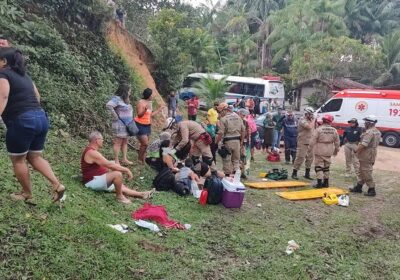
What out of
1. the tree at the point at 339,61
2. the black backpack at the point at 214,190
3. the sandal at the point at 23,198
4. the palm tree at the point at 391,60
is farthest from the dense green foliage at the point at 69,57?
the palm tree at the point at 391,60

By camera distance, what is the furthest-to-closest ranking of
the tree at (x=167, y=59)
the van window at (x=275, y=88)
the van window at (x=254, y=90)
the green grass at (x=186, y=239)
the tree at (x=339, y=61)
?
the tree at (x=339, y=61) < the van window at (x=254, y=90) < the van window at (x=275, y=88) < the tree at (x=167, y=59) < the green grass at (x=186, y=239)

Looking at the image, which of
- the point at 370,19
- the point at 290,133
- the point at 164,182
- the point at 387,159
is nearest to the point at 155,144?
the point at 164,182

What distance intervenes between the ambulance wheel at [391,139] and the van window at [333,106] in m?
2.22

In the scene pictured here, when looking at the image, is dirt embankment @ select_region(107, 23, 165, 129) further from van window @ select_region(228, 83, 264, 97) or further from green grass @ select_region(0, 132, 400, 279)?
van window @ select_region(228, 83, 264, 97)

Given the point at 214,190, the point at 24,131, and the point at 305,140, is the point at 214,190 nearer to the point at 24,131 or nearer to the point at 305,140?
the point at 24,131

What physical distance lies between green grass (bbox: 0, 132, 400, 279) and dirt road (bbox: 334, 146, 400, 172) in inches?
244

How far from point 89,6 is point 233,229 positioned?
8.62m

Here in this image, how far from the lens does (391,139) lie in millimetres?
17953

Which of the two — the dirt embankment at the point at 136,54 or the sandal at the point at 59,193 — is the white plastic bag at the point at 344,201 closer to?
the sandal at the point at 59,193

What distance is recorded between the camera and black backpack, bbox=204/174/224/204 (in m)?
6.54

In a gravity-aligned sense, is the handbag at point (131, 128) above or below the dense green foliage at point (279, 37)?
below

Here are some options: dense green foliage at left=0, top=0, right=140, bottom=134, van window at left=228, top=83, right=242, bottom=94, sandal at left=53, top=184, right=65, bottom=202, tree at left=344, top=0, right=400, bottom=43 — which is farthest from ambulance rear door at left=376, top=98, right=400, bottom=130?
tree at left=344, top=0, right=400, bottom=43

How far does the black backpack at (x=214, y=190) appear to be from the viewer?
6539mm

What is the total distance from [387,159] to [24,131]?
13446 millimetres
